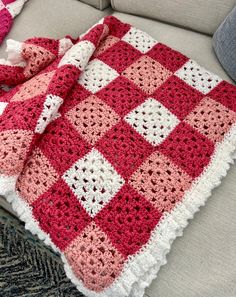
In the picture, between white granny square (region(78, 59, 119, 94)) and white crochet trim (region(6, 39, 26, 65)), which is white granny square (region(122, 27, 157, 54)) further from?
white crochet trim (region(6, 39, 26, 65))

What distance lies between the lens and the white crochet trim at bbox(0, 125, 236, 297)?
→ 0.68 m

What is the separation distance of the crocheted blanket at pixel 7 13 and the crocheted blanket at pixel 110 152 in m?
0.20

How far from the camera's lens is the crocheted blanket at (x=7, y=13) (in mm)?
1102

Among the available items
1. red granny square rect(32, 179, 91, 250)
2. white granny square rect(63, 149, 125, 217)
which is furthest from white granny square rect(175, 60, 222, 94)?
red granny square rect(32, 179, 91, 250)

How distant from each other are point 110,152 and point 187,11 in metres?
0.59

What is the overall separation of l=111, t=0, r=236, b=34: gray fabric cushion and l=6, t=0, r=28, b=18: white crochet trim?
35cm

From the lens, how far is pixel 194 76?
0.93 metres

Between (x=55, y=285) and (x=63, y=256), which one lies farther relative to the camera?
(x=55, y=285)

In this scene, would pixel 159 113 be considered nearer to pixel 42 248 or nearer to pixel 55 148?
pixel 55 148

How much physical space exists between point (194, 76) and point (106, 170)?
40 centimetres

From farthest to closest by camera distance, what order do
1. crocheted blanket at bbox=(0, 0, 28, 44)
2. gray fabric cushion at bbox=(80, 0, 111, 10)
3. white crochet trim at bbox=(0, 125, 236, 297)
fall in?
gray fabric cushion at bbox=(80, 0, 111, 10) < crocheted blanket at bbox=(0, 0, 28, 44) < white crochet trim at bbox=(0, 125, 236, 297)

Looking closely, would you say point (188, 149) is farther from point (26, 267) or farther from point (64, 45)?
point (26, 267)

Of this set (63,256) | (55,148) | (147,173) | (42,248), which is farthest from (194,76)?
(42,248)

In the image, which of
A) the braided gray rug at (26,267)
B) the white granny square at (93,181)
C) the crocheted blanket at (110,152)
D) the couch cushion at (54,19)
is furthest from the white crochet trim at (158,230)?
the couch cushion at (54,19)
